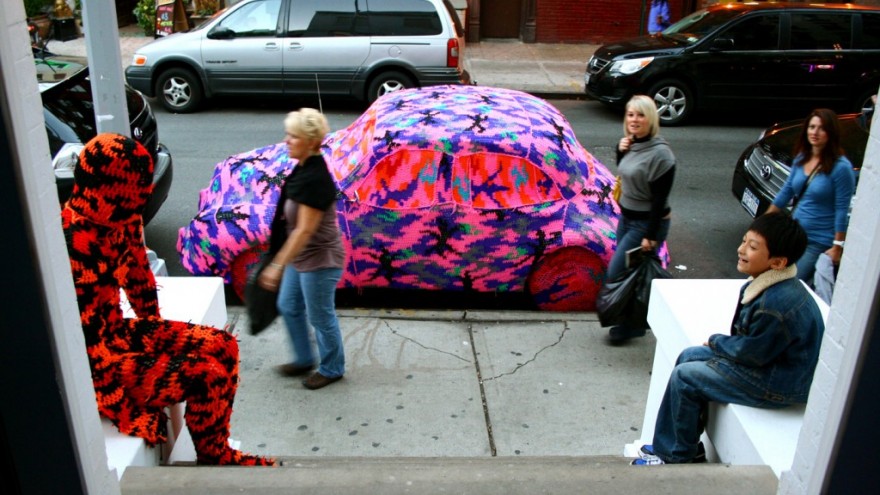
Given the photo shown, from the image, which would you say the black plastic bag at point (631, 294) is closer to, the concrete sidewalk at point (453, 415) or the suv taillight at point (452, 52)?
the concrete sidewalk at point (453, 415)

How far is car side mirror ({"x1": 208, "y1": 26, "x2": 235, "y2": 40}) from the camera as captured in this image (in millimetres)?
12117

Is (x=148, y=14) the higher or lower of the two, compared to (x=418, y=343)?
higher

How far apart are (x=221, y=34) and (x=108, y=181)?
985cm

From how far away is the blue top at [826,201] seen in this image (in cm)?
539

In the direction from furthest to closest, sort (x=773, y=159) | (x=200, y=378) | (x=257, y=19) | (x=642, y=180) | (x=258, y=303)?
(x=257, y=19)
(x=773, y=159)
(x=642, y=180)
(x=258, y=303)
(x=200, y=378)

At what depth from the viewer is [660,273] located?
546 cm

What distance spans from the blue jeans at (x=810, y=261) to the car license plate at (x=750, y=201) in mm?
1564

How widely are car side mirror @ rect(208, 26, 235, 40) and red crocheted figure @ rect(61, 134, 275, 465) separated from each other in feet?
31.2

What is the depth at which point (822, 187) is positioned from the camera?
545cm

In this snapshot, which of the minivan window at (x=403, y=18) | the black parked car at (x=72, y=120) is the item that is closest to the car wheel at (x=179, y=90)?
the minivan window at (x=403, y=18)

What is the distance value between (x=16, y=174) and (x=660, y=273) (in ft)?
14.0

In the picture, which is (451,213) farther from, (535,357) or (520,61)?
(520,61)

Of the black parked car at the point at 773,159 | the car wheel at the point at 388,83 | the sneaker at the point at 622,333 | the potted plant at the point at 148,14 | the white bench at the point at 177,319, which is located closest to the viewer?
the white bench at the point at 177,319

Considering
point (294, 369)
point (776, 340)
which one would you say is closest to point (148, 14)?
point (294, 369)
